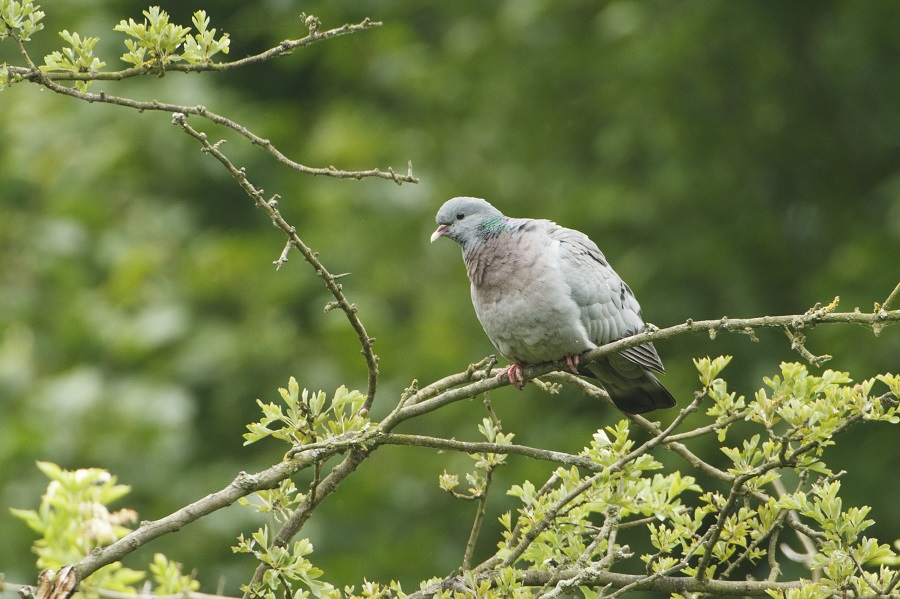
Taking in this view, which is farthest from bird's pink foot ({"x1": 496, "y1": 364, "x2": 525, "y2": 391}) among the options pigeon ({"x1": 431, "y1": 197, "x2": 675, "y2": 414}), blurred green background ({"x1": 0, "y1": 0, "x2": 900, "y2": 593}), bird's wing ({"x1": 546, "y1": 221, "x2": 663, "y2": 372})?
blurred green background ({"x1": 0, "y1": 0, "x2": 900, "y2": 593})

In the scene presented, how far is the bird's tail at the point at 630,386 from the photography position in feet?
13.1

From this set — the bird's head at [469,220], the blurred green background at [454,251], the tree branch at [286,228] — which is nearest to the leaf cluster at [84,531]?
the tree branch at [286,228]

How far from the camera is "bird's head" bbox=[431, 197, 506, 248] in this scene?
4.24 m

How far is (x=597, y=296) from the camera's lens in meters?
3.99

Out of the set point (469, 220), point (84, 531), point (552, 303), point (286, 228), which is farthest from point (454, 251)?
point (286, 228)

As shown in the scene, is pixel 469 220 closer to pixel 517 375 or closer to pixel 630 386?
pixel 517 375

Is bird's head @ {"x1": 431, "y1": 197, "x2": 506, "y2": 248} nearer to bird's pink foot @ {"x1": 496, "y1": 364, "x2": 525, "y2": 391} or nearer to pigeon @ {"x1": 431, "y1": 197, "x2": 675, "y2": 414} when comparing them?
pigeon @ {"x1": 431, "y1": 197, "x2": 675, "y2": 414}

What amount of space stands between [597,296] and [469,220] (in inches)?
25.6

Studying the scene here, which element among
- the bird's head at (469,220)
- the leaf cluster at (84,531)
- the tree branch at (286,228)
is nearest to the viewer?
the tree branch at (286,228)

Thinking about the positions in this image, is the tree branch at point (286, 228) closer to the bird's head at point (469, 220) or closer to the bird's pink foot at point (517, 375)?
the bird's pink foot at point (517, 375)

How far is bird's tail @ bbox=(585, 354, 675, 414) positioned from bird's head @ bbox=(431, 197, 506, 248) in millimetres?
681

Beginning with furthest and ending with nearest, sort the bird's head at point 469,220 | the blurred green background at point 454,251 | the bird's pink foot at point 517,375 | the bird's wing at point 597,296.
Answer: the blurred green background at point 454,251 → the bird's head at point 469,220 → the bird's wing at point 597,296 → the bird's pink foot at point 517,375

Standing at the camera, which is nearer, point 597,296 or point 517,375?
point 517,375

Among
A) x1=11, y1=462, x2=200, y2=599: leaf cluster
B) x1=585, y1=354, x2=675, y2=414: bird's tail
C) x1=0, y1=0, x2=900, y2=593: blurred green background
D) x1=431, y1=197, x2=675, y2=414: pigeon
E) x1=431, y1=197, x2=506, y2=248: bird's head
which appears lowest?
x1=11, y1=462, x2=200, y2=599: leaf cluster
